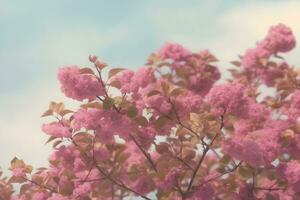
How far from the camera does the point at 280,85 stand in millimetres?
7844

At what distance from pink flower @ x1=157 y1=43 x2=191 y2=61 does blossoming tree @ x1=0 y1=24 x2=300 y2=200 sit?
6.69ft

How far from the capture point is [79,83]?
5.54 metres

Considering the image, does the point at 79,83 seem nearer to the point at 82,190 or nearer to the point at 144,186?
the point at 82,190

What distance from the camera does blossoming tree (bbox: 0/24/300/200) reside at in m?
5.61

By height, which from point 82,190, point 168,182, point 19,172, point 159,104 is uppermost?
point 159,104

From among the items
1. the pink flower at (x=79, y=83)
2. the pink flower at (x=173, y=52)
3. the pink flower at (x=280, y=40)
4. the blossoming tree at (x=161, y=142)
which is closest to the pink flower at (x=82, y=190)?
the blossoming tree at (x=161, y=142)

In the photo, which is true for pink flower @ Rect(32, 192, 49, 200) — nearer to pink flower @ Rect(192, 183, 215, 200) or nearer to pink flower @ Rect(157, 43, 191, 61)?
pink flower @ Rect(192, 183, 215, 200)

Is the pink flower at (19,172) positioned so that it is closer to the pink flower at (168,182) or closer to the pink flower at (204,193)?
the pink flower at (168,182)

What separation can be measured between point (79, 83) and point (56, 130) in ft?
2.63

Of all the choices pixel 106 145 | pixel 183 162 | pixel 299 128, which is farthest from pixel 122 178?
pixel 299 128

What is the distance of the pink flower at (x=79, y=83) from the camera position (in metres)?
5.55

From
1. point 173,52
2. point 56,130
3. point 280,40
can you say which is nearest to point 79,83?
point 56,130

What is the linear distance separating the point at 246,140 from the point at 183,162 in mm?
907

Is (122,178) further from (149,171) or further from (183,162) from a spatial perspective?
(183,162)
